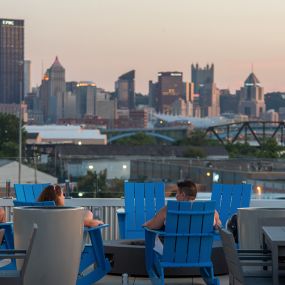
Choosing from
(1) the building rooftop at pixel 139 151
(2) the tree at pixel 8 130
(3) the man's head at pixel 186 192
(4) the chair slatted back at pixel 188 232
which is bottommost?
(1) the building rooftop at pixel 139 151

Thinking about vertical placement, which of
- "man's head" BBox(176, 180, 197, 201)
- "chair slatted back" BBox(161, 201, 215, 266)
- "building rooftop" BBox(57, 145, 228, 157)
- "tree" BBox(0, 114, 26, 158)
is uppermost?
"man's head" BBox(176, 180, 197, 201)

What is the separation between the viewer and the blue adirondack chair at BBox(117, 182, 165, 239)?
8578mm

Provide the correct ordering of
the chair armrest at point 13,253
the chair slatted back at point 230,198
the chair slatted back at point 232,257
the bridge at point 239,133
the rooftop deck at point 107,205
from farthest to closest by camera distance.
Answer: the bridge at point 239,133, the rooftop deck at point 107,205, the chair slatted back at point 230,198, the chair armrest at point 13,253, the chair slatted back at point 232,257

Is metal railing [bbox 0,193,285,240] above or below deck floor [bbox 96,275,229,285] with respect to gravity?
above

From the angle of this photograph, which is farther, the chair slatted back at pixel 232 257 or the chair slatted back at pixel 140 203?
the chair slatted back at pixel 140 203

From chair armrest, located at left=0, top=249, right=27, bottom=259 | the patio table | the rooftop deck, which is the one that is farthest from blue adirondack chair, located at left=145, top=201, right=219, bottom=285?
the rooftop deck

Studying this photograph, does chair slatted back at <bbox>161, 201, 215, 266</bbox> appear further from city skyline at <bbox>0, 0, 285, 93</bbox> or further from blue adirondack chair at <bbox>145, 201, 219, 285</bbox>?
city skyline at <bbox>0, 0, 285, 93</bbox>

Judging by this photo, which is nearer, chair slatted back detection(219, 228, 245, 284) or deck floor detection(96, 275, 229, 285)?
chair slatted back detection(219, 228, 245, 284)

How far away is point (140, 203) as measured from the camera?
28.5ft

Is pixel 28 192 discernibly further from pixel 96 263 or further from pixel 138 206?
pixel 96 263

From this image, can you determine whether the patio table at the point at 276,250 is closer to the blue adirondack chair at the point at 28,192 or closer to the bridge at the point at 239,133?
the blue adirondack chair at the point at 28,192

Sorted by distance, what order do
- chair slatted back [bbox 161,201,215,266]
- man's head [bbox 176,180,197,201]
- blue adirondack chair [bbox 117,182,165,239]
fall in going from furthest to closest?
blue adirondack chair [bbox 117,182,165,239] < man's head [bbox 176,180,197,201] < chair slatted back [bbox 161,201,215,266]

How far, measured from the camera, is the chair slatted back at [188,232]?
679cm

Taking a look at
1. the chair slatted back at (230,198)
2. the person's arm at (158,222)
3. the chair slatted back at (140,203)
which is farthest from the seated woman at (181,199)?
the chair slatted back at (230,198)
